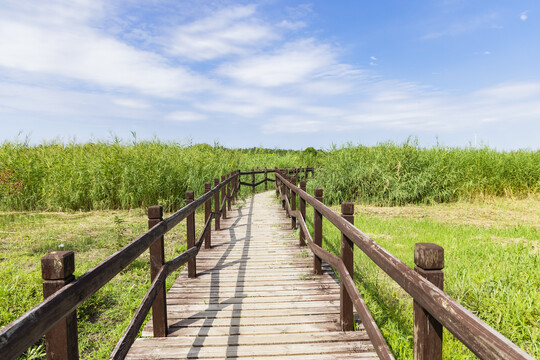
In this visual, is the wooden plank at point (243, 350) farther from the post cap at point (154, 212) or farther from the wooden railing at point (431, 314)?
the post cap at point (154, 212)

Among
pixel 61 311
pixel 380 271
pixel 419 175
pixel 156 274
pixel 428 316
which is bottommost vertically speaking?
pixel 380 271

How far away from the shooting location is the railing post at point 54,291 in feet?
4.56

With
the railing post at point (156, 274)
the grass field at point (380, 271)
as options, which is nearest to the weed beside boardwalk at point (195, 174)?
the grass field at point (380, 271)

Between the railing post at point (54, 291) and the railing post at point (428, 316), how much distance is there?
1.57 metres

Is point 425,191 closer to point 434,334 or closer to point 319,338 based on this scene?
point 319,338

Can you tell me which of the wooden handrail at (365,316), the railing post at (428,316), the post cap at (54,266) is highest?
the post cap at (54,266)

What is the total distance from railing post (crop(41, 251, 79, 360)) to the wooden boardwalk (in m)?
1.48

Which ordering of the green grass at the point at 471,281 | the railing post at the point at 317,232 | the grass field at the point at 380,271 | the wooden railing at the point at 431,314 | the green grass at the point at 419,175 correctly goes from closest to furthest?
the wooden railing at the point at 431,314
the green grass at the point at 471,281
the grass field at the point at 380,271
the railing post at the point at 317,232
the green grass at the point at 419,175

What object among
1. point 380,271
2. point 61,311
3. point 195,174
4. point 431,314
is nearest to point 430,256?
point 431,314

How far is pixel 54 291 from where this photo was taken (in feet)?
4.61

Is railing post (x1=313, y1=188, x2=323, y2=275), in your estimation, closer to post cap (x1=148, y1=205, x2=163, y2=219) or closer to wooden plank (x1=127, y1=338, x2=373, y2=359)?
wooden plank (x1=127, y1=338, x2=373, y2=359)

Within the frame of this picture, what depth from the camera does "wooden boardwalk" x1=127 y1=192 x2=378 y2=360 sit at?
286 cm

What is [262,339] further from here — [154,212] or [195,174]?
[195,174]

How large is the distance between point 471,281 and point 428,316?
3.66 m
